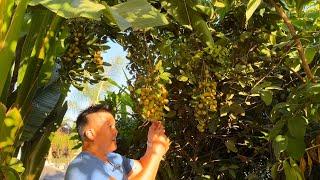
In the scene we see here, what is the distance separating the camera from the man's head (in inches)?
69.9

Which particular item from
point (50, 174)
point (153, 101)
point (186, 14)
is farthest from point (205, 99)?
point (50, 174)

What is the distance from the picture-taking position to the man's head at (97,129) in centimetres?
177

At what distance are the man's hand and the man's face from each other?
0.14 m

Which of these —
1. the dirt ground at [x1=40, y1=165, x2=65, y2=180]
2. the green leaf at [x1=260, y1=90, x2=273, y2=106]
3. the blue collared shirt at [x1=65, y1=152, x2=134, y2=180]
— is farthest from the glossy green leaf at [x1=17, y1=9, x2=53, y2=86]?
the dirt ground at [x1=40, y1=165, x2=65, y2=180]

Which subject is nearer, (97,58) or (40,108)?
(97,58)

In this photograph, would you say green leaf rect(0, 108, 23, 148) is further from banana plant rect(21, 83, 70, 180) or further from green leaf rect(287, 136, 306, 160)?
green leaf rect(287, 136, 306, 160)

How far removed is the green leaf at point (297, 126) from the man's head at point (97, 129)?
630mm

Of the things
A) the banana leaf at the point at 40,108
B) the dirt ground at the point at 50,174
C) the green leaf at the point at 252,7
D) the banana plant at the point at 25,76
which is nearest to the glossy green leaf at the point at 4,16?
the banana plant at the point at 25,76

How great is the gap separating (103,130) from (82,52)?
661 mm

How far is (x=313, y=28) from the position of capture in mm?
2123

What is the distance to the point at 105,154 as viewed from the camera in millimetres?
1778

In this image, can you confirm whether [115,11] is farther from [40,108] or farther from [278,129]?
[40,108]

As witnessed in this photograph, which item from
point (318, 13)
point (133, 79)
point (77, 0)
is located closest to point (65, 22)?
point (133, 79)

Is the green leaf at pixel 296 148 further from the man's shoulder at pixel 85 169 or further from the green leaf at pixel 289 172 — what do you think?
the man's shoulder at pixel 85 169
